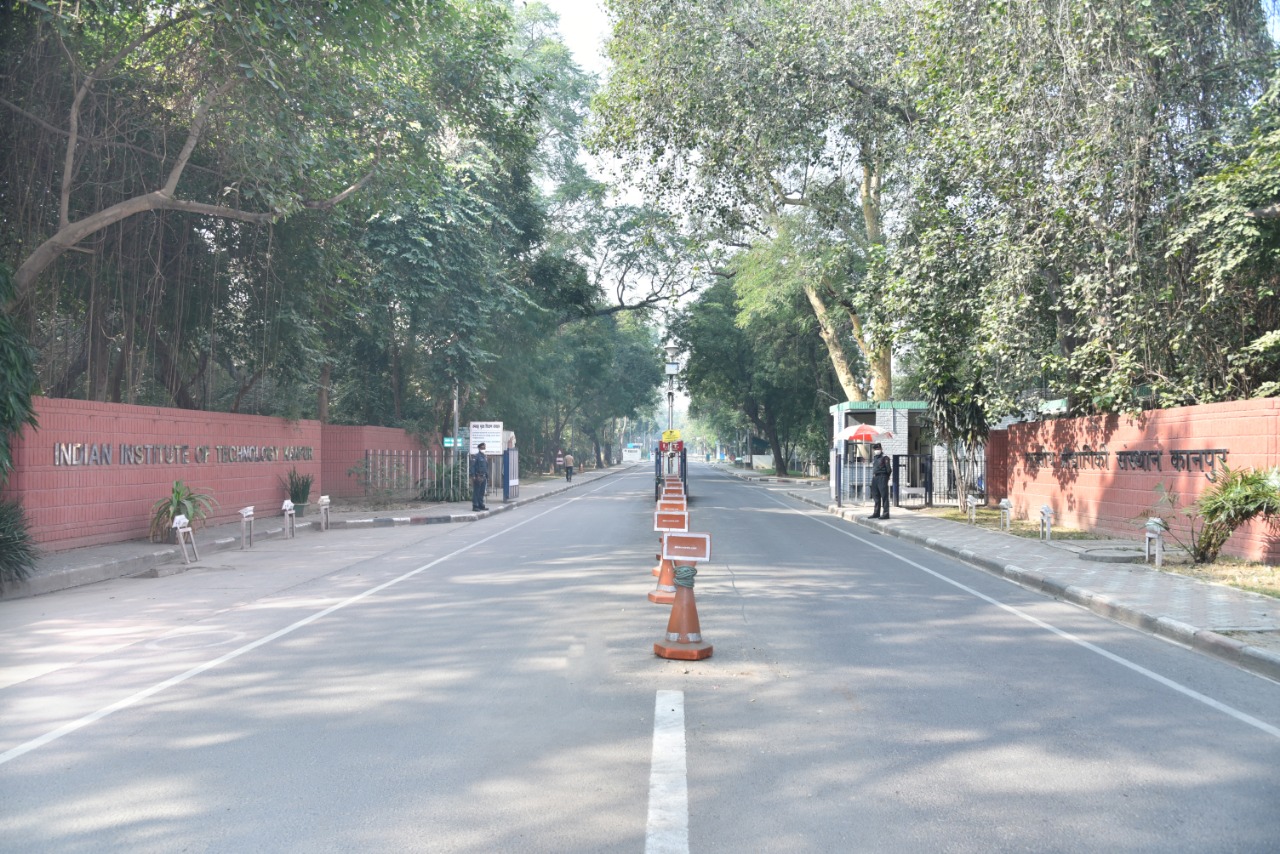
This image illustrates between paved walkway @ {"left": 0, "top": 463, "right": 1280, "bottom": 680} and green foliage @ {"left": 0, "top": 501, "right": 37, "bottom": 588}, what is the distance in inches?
6.0

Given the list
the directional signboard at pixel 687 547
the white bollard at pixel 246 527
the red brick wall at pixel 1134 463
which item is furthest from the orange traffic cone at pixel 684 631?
the white bollard at pixel 246 527

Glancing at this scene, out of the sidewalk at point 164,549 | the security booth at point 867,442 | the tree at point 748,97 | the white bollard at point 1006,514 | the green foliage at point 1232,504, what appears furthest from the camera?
the security booth at point 867,442

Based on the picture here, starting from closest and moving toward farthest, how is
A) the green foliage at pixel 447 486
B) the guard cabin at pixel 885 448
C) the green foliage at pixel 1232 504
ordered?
the green foliage at pixel 1232 504, the green foliage at pixel 447 486, the guard cabin at pixel 885 448

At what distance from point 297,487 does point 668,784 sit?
20.7 meters

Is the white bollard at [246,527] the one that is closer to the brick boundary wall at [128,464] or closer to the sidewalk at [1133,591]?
the brick boundary wall at [128,464]

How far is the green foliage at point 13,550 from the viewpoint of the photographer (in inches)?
444

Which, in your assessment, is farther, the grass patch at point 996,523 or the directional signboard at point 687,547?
the grass patch at point 996,523

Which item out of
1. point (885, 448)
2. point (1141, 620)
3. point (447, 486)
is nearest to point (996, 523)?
point (1141, 620)

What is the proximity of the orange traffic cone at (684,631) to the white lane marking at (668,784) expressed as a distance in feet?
3.55

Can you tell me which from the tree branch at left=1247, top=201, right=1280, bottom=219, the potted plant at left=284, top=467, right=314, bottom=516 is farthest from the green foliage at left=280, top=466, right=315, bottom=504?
the tree branch at left=1247, top=201, right=1280, bottom=219

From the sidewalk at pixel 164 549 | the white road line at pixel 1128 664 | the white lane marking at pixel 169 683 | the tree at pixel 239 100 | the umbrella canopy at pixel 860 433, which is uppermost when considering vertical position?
the tree at pixel 239 100

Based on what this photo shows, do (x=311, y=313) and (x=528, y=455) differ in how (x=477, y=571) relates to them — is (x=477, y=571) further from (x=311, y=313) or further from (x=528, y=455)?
(x=528, y=455)

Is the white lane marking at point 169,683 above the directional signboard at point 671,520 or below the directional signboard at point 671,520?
below

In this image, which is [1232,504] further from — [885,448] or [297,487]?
[885,448]
